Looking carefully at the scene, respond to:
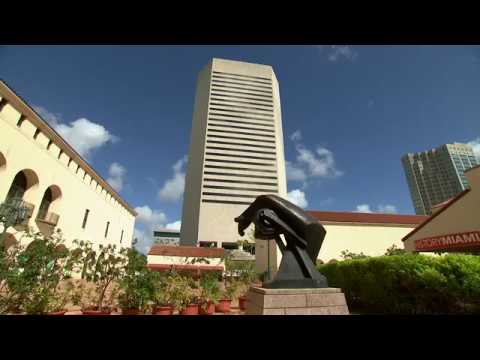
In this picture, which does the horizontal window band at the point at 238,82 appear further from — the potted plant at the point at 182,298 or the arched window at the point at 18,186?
the potted plant at the point at 182,298

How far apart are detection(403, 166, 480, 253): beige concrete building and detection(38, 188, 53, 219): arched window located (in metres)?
20.9

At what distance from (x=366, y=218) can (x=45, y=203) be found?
2432cm

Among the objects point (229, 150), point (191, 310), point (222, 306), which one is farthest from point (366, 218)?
point (229, 150)


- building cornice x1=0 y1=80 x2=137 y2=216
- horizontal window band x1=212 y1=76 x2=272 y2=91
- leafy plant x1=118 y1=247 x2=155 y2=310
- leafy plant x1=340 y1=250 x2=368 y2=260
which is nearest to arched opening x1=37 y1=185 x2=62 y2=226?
building cornice x1=0 y1=80 x2=137 y2=216

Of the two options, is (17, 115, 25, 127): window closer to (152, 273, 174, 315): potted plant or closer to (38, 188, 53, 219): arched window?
(38, 188, 53, 219): arched window

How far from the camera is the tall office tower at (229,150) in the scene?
144ft

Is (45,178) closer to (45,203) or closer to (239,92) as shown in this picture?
(45,203)

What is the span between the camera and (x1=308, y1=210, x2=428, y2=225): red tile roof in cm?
1998

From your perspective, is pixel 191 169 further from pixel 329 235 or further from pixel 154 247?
pixel 329 235

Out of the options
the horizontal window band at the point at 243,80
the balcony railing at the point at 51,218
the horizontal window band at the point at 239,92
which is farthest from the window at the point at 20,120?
the horizontal window band at the point at 243,80

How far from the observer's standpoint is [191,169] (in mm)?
49781

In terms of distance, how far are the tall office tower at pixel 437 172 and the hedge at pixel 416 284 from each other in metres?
41.6
